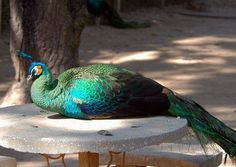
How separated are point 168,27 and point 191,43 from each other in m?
2.14

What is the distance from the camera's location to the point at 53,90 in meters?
3.60

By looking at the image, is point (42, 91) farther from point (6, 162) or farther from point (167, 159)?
point (167, 159)

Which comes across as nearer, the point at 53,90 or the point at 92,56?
the point at 53,90

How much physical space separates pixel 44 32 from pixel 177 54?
4789 millimetres

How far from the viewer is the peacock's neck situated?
359 centimetres

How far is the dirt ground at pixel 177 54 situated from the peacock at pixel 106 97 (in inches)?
93.1

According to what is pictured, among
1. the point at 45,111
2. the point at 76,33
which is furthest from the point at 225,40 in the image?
the point at 45,111

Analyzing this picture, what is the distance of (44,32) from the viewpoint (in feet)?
22.8

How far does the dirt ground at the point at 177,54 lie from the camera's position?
8758mm

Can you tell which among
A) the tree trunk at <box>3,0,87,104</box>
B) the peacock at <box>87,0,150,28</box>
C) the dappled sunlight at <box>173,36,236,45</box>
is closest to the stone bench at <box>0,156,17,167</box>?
the tree trunk at <box>3,0,87,104</box>

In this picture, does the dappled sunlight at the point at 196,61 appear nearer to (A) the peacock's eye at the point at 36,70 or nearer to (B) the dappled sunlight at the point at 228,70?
(B) the dappled sunlight at the point at 228,70

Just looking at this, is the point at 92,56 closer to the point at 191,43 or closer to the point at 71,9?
the point at 191,43

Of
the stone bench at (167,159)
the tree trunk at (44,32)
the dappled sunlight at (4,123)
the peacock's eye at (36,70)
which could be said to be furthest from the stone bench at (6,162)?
the tree trunk at (44,32)

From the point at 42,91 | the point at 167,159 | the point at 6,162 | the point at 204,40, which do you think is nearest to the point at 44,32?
the point at 167,159
